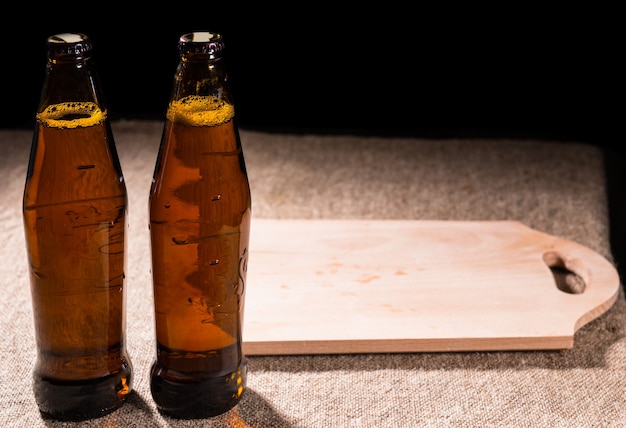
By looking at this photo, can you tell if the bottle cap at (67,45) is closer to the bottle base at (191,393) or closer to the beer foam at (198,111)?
the beer foam at (198,111)

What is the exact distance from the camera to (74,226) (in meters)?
0.73

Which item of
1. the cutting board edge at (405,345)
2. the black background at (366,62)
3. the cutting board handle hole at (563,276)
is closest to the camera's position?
the cutting board edge at (405,345)

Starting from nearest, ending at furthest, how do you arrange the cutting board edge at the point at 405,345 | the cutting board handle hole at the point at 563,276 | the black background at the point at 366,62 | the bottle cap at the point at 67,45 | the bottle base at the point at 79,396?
the bottle cap at the point at 67,45 < the bottle base at the point at 79,396 < the cutting board edge at the point at 405,345 < the cutting board handle hole at the point at 563,276 < the black background at the point at 366,62

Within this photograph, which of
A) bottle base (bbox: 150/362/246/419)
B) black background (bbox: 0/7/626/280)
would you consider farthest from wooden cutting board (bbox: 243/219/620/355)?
black background (bbox: 0/7/626/280)

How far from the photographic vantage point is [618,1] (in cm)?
191

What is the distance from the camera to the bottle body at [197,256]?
0.73 m

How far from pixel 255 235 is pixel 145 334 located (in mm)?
226

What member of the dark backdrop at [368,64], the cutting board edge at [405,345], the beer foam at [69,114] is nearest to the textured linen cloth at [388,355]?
the cutting board edge at [405,345]

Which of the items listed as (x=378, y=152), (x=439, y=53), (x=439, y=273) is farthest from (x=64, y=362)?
(x=439, y=53)

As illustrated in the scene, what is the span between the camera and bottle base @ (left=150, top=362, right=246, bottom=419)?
31.3 inches

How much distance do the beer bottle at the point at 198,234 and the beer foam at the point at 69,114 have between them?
60mm

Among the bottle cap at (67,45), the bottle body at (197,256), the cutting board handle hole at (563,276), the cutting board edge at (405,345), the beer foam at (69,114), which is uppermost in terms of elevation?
the bottle cap at (67,45)

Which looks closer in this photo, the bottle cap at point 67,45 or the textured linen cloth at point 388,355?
the bottle cap at point 67,45

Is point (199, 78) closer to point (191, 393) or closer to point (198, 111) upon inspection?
point (198, 111)
